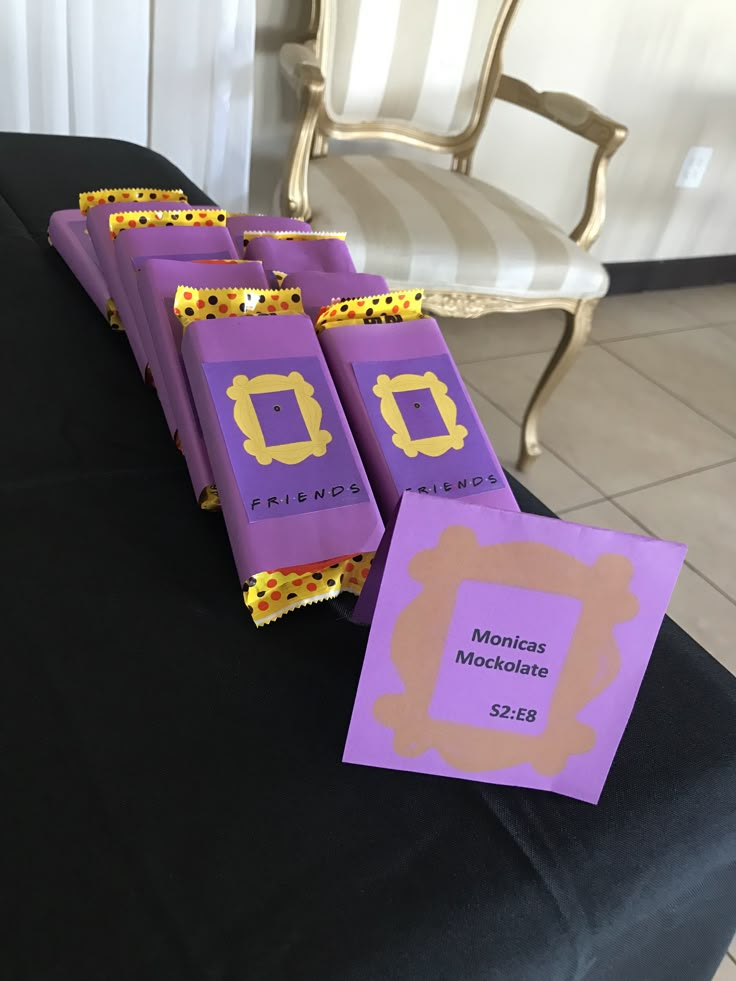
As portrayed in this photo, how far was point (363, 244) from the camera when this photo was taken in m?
1.59

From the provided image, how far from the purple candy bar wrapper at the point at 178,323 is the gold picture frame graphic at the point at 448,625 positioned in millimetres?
254

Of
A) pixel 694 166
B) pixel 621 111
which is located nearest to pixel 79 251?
pixel 621 111

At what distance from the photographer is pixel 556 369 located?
1.90 m

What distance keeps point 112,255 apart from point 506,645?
61 centimetres

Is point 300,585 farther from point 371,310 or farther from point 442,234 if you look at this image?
point 442,234

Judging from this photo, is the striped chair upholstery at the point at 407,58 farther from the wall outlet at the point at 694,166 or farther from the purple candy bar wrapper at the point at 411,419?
the purple candy bar wrapper at the point at 411,419

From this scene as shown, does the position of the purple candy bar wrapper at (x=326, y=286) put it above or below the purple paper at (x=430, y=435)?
above

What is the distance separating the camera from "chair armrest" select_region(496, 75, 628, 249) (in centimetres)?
178

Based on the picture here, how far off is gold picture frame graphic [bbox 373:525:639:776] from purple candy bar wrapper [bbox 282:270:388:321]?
0.37 meters

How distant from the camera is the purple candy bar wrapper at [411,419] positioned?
0.73m

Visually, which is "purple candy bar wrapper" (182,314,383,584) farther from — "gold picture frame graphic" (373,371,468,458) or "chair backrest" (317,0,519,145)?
"chair backrest" (317,0,519,145)

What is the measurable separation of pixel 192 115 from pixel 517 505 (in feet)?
4.81

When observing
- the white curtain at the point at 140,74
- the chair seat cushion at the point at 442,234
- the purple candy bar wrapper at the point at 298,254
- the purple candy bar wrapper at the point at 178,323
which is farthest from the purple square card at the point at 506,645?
the white curtain at the point at 140,74

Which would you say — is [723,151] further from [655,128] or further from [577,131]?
[577,131]
